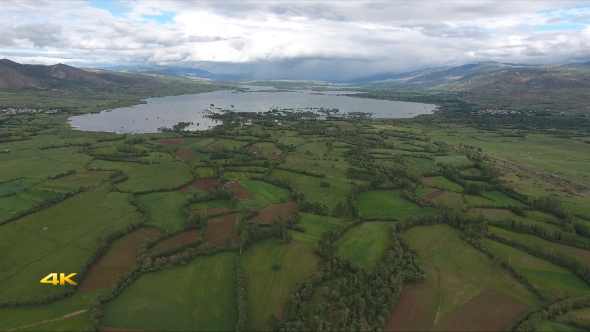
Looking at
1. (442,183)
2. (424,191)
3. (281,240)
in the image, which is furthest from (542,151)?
(281,240)

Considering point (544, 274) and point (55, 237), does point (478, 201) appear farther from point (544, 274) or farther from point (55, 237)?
point (55, 237)

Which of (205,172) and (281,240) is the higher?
(205,172)

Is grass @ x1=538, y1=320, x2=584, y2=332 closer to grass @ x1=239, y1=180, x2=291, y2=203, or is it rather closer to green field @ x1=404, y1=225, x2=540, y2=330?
green field @ x1=404, y1=225, x2=540, y2=330

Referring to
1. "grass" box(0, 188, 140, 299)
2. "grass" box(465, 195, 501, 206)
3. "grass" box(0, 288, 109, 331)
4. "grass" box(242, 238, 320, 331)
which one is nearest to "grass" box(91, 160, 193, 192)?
"grass" box(0, 188, 140, 299)

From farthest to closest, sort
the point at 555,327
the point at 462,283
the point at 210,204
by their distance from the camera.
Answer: the point at 210,204 < the point at 462,283 < the point at 555,327

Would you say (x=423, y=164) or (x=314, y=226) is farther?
(x=423, y=164)

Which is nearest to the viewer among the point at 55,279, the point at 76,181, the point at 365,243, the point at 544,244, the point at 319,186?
the point at 55,279
